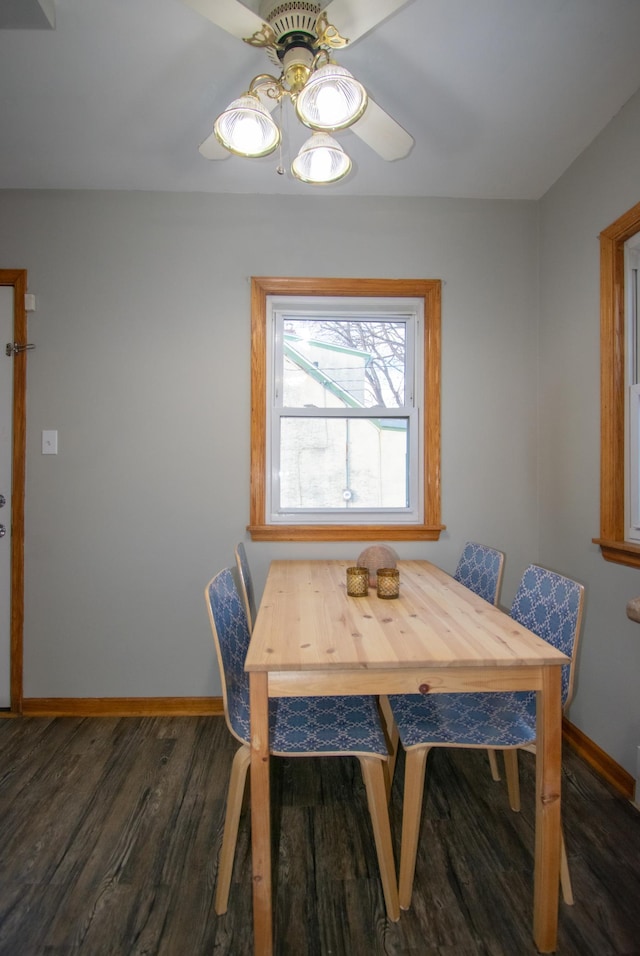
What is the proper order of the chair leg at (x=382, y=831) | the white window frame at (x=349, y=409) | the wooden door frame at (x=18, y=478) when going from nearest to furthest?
the chair leg at (x=382, y=831) < the wooden door frame at (x=18, y=478) < the white window frame at (x=349, y=409)

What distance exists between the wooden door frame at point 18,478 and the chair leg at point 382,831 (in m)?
1.95

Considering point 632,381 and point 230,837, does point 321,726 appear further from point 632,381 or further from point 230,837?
point 632,381

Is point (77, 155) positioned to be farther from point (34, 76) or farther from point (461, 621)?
point (461, 621)

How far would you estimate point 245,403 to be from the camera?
7.79 ft

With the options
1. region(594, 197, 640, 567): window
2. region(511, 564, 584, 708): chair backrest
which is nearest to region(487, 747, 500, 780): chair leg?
region(511, 564, 584, 708): chair backrest

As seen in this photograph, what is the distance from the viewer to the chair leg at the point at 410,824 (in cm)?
126

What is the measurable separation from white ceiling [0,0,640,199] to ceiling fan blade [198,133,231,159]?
335 mm

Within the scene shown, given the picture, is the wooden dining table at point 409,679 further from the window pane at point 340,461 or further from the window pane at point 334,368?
the window pane at point 334,368

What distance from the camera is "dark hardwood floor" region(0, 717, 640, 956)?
1.20 meters

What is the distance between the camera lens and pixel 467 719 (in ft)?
4.59

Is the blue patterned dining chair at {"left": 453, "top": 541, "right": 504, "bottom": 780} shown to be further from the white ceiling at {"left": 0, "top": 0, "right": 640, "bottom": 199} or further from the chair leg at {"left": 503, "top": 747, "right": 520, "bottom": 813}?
the white ceiling at {"left": 0, "top": 0, "right": 640, "bottom": 199}

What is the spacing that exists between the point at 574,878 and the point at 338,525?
153 cm

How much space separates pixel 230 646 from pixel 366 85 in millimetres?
2063

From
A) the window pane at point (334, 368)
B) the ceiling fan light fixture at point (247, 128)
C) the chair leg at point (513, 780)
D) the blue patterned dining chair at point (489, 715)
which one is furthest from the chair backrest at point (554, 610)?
the ceiling fan light fixture at point (247, 128)
